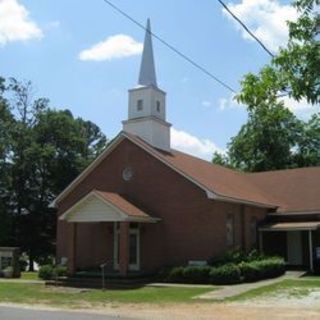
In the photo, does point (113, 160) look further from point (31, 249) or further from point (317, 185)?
point (31, 249)

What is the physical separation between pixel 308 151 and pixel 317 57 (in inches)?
2136

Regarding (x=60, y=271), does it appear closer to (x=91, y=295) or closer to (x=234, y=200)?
(x=91, y=295)

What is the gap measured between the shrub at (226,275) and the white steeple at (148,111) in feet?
33.1

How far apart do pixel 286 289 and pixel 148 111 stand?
15121 millimetres

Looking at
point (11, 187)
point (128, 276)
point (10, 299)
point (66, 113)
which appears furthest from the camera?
point (66, 113)

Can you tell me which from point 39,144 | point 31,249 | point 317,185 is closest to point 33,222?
point 31,249

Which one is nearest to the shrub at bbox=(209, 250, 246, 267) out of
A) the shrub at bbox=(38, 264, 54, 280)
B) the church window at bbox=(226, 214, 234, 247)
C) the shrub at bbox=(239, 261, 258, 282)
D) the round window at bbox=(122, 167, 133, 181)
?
the shrub at bbox=(239, 261, 258, 282)

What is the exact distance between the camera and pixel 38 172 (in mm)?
54562

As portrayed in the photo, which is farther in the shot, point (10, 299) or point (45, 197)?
point (45, 197)

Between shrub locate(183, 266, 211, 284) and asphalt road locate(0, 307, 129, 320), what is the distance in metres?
11.0

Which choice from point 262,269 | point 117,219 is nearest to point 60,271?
point 117,219

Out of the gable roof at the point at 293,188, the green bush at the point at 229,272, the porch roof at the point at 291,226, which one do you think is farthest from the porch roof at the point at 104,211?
the gable roof at the point at 293,188

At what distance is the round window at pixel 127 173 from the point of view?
35125 mm

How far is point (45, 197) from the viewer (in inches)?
2151
